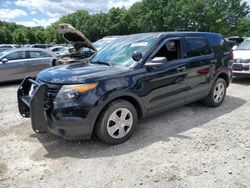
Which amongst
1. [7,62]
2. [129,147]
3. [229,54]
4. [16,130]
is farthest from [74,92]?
[7,62]

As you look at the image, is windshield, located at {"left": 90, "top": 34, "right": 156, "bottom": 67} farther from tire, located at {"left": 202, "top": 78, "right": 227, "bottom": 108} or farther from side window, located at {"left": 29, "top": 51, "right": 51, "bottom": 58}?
side window, located at {"left": 29, "top": 51, "right": 51, "bottom": 58}

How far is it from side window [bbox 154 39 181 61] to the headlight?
1.54 metres

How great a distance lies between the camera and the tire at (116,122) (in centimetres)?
415

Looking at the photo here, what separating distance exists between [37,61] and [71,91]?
23.8ft

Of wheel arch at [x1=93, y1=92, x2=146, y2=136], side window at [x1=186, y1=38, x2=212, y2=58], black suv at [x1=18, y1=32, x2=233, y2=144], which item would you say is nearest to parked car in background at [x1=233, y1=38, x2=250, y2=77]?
black suv at [x1=18, y1=32, x2=233, y2=144]

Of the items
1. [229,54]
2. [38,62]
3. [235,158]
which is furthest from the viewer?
[38,62]

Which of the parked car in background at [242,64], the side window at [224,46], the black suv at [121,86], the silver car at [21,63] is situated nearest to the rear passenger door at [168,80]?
the black suv at [121,86]

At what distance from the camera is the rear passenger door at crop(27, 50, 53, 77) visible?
411 inches

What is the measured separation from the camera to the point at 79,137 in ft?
13.3

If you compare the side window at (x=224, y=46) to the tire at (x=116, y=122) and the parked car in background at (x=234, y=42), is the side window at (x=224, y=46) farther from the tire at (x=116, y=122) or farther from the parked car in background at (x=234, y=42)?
the tire at (x=116, y=122)

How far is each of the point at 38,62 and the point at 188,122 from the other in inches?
283

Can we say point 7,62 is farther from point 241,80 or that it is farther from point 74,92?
point 241,80

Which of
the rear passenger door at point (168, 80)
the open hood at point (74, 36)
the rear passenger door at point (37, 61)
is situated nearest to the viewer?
the rear passenger door at point (168, 80)

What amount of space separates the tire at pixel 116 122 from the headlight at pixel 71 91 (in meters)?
0.46
